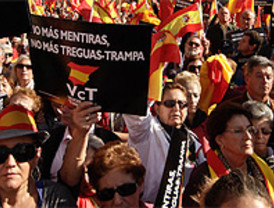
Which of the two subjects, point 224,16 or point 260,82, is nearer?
point 260,82

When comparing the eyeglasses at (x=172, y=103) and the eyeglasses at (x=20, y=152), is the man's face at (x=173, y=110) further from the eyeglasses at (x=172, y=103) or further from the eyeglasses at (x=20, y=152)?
the eyeglasses at (x=20, y=152)

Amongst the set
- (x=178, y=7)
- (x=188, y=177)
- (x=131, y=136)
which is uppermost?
(x=178, y=7)

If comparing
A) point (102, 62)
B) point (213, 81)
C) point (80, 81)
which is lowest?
point (213, 81)

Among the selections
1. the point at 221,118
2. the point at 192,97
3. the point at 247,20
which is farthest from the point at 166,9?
the point at 221,118

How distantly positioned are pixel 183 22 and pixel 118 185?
2671 mm

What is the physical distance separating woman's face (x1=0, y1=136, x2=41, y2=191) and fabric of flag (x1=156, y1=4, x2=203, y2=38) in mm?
2514

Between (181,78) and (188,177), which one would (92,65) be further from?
(181,78)

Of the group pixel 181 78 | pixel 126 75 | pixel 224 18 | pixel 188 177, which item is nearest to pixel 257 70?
pixel 181 78

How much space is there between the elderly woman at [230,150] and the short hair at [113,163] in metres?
0.43

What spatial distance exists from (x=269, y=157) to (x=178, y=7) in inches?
167

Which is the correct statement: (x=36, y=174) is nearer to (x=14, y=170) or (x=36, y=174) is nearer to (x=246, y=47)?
(x=14, y=170)

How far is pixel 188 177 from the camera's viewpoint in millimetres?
3152

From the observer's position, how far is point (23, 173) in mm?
2430

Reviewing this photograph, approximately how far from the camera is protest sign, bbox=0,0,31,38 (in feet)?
7.65
